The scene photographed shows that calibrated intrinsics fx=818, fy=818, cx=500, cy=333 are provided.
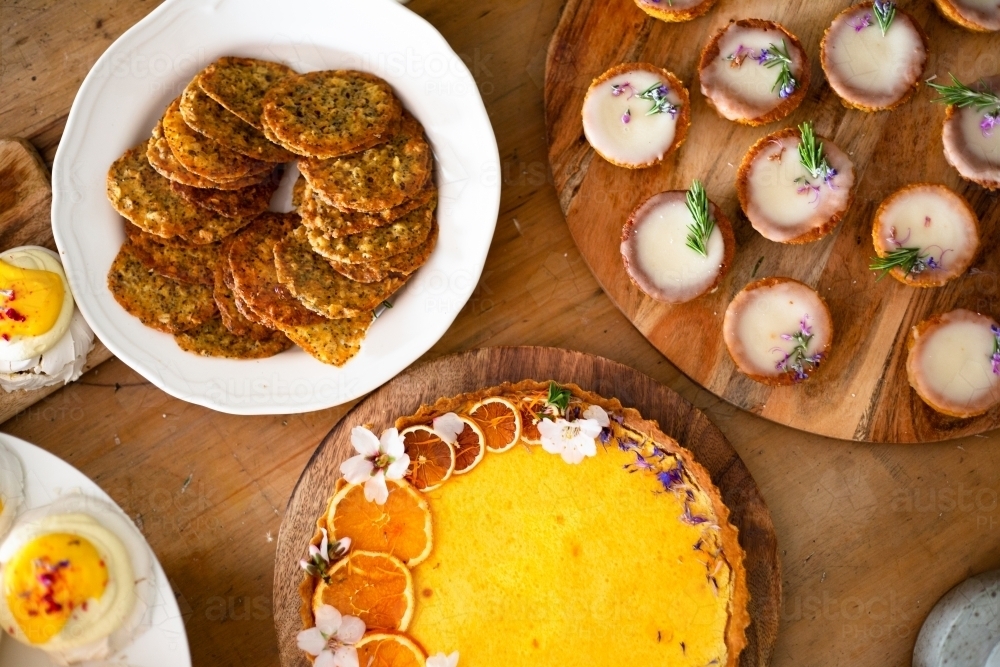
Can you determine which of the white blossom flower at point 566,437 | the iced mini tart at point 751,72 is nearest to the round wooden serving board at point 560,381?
the white blossom flower at point 566,437

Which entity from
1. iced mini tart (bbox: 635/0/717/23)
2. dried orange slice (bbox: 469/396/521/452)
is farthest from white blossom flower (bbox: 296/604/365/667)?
iced mini tart (bbox: 635/0/717/23)

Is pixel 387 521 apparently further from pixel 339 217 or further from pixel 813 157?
pixel 813 157

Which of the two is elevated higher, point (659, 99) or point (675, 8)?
point (675, 8)

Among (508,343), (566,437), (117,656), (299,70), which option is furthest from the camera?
(508,343)

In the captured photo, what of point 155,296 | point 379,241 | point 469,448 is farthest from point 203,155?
point 469,448

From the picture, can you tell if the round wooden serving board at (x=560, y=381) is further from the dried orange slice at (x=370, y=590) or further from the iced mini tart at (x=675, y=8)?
the iced mini tart at (x=675, y=8)

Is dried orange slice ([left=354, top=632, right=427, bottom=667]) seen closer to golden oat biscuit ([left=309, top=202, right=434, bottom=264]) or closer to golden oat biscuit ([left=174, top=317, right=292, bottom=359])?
golden oat biscuit ([left=174, top=317, right=292, bottom=359])
